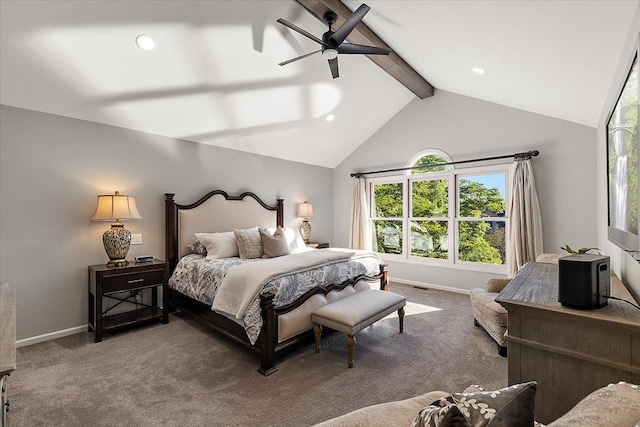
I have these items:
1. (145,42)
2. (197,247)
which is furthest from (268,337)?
(145,42)

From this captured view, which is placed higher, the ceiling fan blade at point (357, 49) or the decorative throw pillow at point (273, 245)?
the ceiling fan blade at point (357, 49)

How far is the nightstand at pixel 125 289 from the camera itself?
10.0 feet

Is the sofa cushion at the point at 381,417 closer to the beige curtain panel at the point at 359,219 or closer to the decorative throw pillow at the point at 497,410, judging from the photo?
the decorative throw pillow at the point at 497,410

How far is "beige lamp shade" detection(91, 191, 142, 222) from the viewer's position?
3201mm

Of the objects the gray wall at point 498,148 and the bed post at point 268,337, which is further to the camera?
the gray wall at point 498,148

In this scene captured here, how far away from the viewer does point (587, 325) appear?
1.29 m

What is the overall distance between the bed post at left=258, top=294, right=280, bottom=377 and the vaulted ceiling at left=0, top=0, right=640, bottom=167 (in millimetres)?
2545

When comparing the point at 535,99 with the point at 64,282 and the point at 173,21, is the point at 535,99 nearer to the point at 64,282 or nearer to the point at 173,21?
the point at 173,21

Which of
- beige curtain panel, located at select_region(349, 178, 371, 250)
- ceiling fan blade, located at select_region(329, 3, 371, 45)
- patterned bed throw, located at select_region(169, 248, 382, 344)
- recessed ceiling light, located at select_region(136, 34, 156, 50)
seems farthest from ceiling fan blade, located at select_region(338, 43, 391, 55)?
beige curtain panel, located at select_region(349, 178, 371, 250)

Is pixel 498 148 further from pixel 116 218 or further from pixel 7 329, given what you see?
pixel 7 329

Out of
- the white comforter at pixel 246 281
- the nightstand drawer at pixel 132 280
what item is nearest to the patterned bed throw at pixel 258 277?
the white comforter at pixel 246 281

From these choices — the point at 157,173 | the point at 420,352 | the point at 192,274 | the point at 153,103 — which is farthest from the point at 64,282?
the point at 420,352

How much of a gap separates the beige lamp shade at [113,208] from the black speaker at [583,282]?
3760 mm

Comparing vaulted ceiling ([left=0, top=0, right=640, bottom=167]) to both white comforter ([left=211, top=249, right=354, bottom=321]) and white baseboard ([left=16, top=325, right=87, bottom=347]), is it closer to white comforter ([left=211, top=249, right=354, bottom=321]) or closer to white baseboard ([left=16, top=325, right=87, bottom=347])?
white comforter ([left=211, top=249, right=354, bottom=321])
